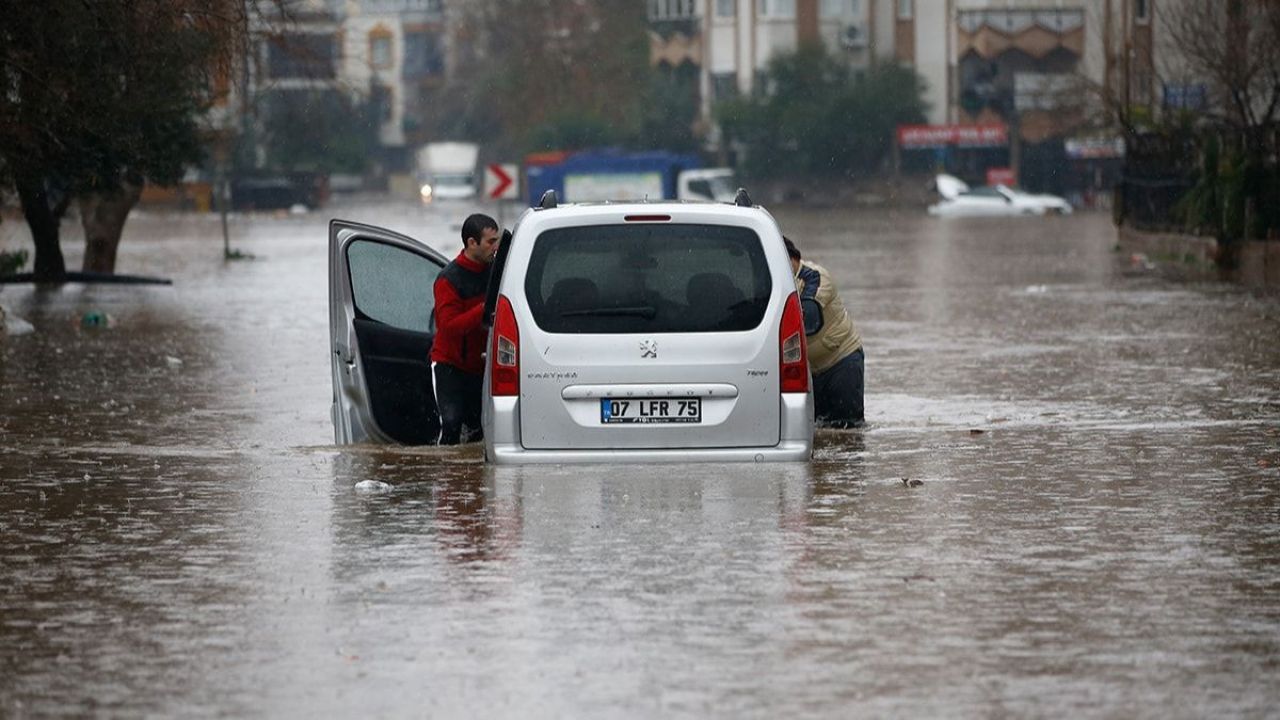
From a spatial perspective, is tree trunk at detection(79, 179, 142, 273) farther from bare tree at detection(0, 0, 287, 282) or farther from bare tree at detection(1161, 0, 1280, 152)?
bare tree at detection(1161, 0, 1280, 152)

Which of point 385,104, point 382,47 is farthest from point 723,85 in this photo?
point 382,47

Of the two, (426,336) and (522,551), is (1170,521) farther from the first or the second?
(426,336)

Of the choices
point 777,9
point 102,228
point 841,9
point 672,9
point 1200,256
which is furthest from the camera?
point 672,9

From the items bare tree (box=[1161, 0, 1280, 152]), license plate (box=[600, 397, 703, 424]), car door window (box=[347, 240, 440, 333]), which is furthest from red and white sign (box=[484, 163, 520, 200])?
license plate (box=[600, 397, 703, 424])

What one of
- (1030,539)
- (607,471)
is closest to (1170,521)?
(1030,539)

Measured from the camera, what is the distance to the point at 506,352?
11812mm

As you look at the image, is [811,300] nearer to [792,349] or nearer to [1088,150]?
[792,349]

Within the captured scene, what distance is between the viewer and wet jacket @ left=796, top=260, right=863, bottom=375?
1438cm

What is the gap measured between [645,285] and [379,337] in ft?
8.32

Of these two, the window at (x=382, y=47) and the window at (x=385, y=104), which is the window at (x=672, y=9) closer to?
the window at (x=385, y=104)

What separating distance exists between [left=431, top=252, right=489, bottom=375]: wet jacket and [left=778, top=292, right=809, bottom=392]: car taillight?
204 cm

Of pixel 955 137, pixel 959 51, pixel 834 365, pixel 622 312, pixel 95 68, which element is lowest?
pixel 955 137

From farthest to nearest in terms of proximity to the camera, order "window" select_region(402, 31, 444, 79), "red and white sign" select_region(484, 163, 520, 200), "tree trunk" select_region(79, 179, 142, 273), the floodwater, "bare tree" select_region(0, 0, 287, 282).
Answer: "window" select_region(402, 31, 444, 79)
"red and white sign" select_region(484, 163, 520, 200)
"tree trunk" select_region(79, 179, 142, 273)
"bare tree" select_region(0, 0, 287, 282)
the floodwater

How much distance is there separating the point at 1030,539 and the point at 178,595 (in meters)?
3.40
